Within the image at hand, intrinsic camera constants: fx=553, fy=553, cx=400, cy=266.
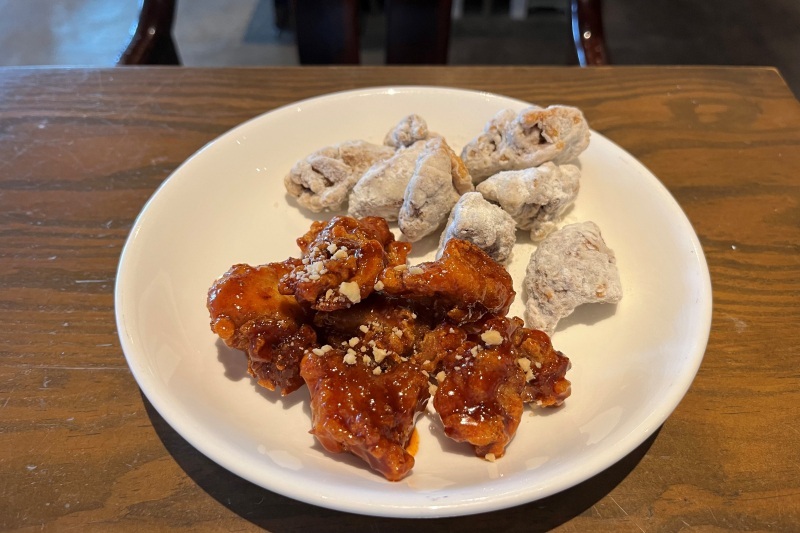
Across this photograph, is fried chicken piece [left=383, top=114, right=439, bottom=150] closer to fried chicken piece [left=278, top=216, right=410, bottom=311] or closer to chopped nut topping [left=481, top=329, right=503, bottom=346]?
fried chicken piece [left=278, top=216, right=410, bottom=311]

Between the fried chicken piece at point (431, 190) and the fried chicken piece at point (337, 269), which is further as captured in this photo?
the fried chicken piece at point (431, 190)

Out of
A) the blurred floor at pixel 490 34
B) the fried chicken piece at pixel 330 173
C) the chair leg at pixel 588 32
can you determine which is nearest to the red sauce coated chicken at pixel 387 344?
the fried chicken piece at pixel 330 173

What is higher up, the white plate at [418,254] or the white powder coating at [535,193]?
the white powder coating at [535,193]

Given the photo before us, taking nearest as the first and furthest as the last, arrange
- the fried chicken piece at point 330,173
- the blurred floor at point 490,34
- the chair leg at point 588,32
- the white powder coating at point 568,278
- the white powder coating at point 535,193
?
the white powder coating at point 568,278, the white powder coating at point 535,193, the fried chicken piece at point 330,173, the chair leg at point 588,32, the blurred floor at point 490,34

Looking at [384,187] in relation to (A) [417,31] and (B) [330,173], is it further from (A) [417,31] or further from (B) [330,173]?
(A) [417,31]

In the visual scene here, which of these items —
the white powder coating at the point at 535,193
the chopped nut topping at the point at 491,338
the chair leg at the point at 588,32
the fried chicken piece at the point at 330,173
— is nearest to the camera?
the chopped nut topping at the point at 491,338

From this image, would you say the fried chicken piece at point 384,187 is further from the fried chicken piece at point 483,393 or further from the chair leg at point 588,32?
the chair leg at point 588,32

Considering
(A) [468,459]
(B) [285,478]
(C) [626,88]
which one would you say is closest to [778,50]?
(C) [626,88]
